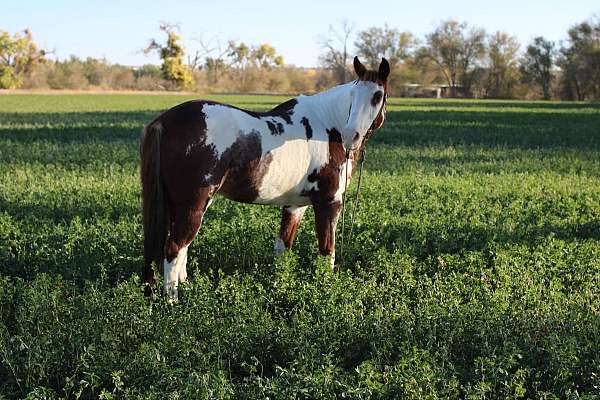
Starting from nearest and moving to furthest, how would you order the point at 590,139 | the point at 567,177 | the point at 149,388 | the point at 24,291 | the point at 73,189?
1. the point at 149,388
2. the point at 24,291
3. the point at 73,189
4. the point at 567,177
5. the point at 590,139

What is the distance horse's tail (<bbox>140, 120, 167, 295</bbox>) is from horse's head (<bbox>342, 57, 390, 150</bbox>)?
1.66 meters

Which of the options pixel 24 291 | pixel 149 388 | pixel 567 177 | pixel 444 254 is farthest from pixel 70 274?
pixel 567 177

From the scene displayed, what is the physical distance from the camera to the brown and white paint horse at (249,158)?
5.16 metres

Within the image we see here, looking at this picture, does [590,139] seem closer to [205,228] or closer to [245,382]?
[205,228]

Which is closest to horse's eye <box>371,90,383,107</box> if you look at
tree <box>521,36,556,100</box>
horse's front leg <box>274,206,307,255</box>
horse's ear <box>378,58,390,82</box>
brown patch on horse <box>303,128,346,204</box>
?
horse's ear <box>378,58,390,82</box>

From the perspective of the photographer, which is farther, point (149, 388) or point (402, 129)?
point (402, 129)

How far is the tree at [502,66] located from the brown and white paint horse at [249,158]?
94134 millimetres

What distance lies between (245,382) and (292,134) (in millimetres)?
2367

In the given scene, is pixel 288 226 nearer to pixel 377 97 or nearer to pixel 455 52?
pixel 377 97

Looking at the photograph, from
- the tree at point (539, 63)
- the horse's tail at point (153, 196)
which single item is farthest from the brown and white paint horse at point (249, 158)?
the tree at point (539, 63)

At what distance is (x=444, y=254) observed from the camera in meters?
6.96

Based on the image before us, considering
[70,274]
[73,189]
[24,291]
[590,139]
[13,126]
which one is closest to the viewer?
[24,291]

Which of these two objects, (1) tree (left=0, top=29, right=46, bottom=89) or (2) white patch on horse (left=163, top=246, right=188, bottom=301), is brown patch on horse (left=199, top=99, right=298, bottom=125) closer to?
(2) white patch on horse (left=163, top=246, right=188, bottom=301)

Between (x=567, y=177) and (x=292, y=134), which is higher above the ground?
(x=292, y=134)
